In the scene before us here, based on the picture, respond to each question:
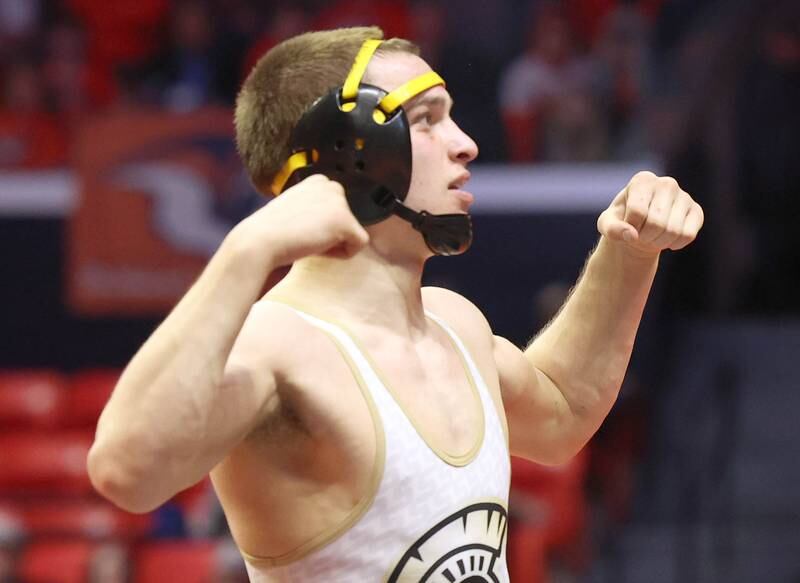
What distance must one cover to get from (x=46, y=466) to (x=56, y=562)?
129 cm

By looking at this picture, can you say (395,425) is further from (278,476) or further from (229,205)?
(229,205)

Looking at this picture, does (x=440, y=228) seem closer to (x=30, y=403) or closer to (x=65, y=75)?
(x=30, y=403)

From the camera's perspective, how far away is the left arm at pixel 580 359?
2.70 metres

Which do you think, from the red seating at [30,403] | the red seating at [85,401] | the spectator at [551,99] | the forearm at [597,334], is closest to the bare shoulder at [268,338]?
the forearm at [597,334]

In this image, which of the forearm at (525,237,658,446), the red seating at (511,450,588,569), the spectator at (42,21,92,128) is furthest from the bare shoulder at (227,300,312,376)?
the spectator at (42,21,92,128)

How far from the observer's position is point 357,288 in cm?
242

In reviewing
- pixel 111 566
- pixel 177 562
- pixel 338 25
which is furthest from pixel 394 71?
pixel 338 25

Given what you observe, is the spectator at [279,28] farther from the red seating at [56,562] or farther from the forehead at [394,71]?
the forehead at [394,71]

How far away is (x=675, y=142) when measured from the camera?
8.38 m

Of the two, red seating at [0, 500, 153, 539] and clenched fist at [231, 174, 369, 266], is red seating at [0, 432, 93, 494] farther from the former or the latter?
clenched fist at [231, 174, 369, 266]

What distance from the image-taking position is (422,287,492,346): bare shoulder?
2.65m

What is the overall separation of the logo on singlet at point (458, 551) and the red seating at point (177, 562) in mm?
3604

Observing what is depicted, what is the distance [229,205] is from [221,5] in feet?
5.29

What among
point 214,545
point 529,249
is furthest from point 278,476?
point 529,249
